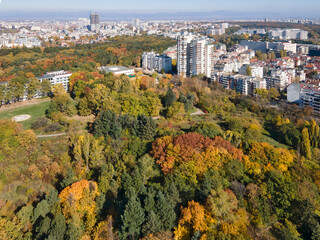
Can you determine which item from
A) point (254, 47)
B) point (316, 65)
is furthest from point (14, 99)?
point (254, 47)

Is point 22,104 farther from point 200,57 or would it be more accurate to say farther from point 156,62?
point 200,57

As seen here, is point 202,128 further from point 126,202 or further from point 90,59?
point 90,59

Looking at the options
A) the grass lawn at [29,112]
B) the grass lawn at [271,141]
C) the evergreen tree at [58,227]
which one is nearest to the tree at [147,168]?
the evergreen tree at [58,227]

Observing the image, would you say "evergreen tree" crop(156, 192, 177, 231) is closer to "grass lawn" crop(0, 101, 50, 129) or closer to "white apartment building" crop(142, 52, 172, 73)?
"grass lawn" crop(0, 101, 50, 129)

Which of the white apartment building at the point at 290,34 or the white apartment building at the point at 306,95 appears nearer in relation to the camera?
the white apartment building at the point at 306,95

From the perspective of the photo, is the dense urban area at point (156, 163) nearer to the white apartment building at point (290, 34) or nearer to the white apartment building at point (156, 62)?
the white apartment building at point (156, 62)

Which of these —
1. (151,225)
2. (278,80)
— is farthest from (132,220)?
(278,80)

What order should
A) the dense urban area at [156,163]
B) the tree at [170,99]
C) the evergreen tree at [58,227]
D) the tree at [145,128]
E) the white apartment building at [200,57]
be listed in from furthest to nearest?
the white apartment building at [200,57] → the tree at [170,99] → the tree at [145,128] → the dense urban area at [156,163] → the evergreen tree at [58,227]
